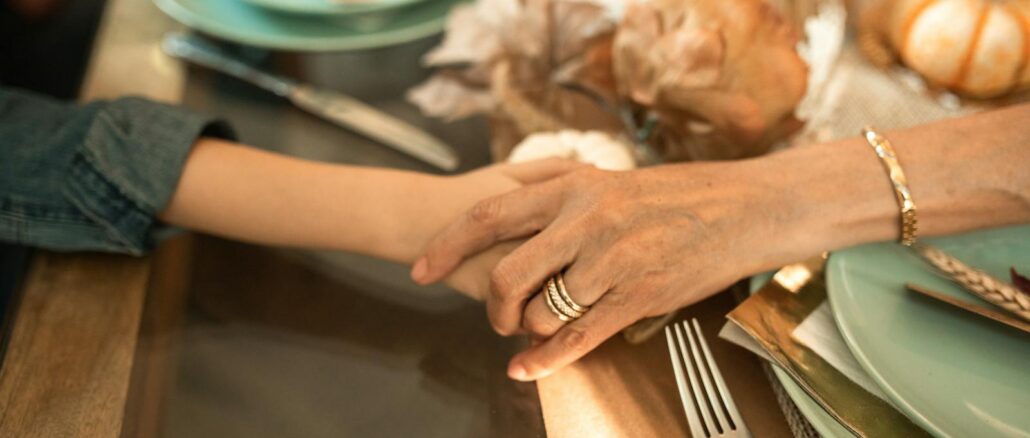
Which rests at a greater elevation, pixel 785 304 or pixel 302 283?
pixel 785 304

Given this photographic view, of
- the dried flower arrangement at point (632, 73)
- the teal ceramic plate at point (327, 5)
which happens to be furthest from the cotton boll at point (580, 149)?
the teal ceramic plate at point (327, 5)

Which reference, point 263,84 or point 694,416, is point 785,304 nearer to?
point 694,416

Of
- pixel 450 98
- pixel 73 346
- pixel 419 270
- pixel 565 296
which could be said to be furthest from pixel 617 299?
pixel 73 346

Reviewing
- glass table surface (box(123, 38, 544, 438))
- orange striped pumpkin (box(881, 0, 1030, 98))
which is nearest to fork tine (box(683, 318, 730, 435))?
glass table surface (box(123, 38, 544, 438))

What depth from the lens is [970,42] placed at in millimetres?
669

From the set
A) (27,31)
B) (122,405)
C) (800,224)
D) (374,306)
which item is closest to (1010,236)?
(800,224)

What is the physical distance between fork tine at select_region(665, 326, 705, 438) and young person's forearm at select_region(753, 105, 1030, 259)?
0.11m

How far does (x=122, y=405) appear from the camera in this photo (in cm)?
51

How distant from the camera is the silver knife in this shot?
70 cm

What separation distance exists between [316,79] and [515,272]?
0.40 meters

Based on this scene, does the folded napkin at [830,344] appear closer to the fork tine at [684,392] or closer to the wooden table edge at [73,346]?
the fork tine at [684,392]

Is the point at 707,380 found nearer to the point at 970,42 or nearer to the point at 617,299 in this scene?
the point at 617,299

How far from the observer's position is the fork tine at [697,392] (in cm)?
47

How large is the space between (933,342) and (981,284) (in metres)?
0.06
